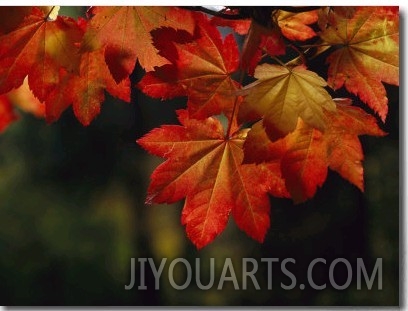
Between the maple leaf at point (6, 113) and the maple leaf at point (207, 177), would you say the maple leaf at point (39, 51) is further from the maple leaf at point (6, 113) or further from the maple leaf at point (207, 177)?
the maple leaf at point (6, 113)

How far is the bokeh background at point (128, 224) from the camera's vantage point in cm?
117

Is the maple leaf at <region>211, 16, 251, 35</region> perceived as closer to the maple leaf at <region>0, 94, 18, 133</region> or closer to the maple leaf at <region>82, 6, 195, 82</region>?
the maple leaf at <region>82, 6, 195, 82</region>

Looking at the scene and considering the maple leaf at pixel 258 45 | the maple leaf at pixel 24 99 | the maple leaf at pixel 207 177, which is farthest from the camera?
the maple leaf at pixel 24 99

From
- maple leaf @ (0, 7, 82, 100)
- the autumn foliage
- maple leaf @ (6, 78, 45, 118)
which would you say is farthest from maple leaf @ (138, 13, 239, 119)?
maple leaf @ (6, 78, 45, 118)

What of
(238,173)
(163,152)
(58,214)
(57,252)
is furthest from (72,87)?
Result: (57,252)

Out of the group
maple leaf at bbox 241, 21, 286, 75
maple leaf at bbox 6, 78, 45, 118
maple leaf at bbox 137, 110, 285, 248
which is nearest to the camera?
maple leaf at bbox 241, 21, 286, 75

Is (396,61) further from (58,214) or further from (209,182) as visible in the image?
(58,214)

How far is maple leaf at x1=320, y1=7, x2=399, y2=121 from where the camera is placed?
856 mm

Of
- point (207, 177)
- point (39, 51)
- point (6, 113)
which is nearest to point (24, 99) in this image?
point (6, 113)

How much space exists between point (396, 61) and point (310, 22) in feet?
0.70

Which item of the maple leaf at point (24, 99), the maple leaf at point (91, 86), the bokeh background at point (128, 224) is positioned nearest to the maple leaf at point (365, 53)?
the bokeh background at point (128, 224)

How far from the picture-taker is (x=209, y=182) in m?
0.96

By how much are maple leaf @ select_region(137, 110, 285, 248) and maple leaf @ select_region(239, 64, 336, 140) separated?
10 cm

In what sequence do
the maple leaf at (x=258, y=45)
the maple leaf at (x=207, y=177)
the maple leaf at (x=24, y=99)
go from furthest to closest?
the maple leaf at (x=24, y=99) → the maple leaf at (x=207, y=177) → the maple leaf at (x=258, y=45)
